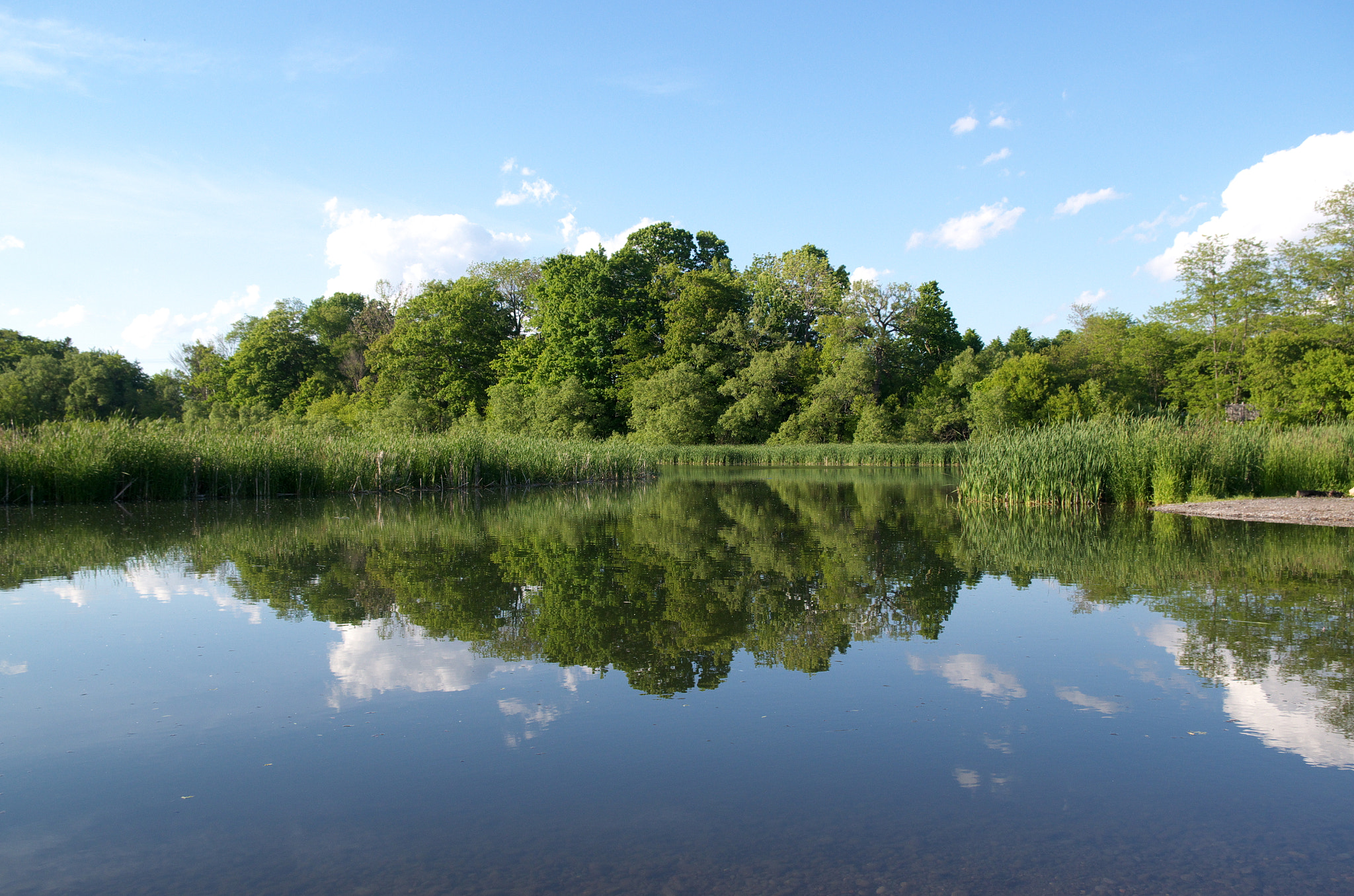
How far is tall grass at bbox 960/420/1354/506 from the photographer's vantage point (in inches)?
579

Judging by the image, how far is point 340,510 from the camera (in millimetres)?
14188

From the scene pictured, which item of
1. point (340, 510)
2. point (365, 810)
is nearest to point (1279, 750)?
point (365, 810)

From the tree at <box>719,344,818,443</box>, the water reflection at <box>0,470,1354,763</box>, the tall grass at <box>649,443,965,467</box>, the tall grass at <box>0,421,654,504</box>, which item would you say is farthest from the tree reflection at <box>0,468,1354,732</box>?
the tree at <box>719,344,818,443</box>

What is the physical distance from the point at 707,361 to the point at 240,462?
105ft

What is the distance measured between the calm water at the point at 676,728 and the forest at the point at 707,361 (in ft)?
111

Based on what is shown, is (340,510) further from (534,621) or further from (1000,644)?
(1000,644)

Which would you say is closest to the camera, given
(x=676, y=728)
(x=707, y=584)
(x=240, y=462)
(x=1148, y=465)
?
(x=676, y=728)

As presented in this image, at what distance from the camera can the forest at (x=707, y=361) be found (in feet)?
133

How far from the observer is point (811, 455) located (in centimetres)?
3903

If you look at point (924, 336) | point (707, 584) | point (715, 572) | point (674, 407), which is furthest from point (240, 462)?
point (924, 336)

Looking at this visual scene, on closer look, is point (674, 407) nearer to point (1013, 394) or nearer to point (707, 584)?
point (1013, 394)

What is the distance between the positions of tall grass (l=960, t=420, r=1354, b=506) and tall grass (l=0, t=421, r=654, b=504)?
38.1 feet

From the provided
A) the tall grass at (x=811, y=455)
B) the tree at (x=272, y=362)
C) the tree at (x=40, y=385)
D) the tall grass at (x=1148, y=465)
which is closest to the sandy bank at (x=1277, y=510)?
the tall grass at (x=1148, y=465)

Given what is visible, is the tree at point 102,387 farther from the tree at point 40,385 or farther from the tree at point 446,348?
the tree at point 446,348
